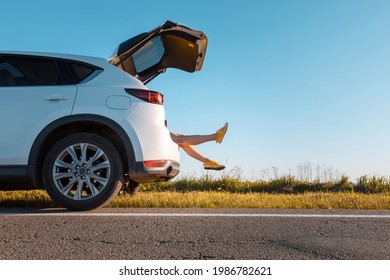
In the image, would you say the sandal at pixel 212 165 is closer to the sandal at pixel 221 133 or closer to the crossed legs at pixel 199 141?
the crossed legs at pixel 199 141

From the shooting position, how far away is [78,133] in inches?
203

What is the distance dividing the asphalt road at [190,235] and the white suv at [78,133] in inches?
14.6

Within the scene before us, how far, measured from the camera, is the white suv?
506cm

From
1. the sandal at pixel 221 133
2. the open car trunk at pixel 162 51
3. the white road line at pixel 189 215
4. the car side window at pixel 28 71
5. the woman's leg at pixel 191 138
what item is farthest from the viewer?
the sandal at pixel 221 133

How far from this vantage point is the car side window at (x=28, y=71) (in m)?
5.23

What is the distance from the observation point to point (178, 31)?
579 centimetres

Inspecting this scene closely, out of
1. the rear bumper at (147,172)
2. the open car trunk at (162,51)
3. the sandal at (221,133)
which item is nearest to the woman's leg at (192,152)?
the sandal at (221,133)

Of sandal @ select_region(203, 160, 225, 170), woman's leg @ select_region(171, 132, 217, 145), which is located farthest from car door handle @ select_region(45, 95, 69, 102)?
sandal @ select_region(203, 160, 225, 170)

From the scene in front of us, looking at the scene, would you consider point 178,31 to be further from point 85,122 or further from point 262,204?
point 262,204

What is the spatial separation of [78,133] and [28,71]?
3.18ft

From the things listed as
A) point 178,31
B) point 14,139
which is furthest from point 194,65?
point 14,139

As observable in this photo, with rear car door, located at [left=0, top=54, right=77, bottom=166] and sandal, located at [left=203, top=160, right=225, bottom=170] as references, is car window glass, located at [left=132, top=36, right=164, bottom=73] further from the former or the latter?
sandal, located at [left=203, top=160, right=225, bottom=170]

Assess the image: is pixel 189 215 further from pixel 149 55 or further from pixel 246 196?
pixel 246 196

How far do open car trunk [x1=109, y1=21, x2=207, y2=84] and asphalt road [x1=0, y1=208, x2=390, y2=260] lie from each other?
206cm
